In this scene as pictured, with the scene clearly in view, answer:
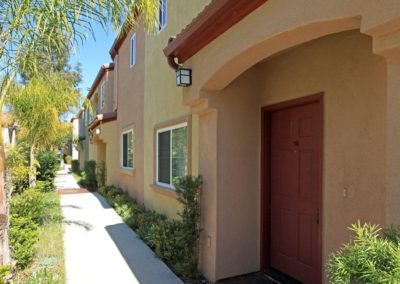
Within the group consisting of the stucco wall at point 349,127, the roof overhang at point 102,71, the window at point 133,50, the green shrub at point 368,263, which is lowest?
the green shrub at point 368,263

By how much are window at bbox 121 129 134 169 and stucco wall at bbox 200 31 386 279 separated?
7922mm

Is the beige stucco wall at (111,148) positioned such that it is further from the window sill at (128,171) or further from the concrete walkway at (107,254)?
the concrete walkway at (107,254)

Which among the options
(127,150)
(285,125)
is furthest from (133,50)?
(285,125)

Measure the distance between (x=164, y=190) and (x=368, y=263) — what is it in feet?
21.7

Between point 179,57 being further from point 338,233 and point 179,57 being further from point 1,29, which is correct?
point 338,233

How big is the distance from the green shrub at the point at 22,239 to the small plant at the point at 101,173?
12039mm

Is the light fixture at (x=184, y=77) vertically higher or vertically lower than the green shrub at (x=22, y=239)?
higher

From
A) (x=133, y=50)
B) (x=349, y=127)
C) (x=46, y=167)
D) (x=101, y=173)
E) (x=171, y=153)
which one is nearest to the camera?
(x=349, y=127)

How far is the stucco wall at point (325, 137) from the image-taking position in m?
3.74

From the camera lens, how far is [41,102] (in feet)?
25.3

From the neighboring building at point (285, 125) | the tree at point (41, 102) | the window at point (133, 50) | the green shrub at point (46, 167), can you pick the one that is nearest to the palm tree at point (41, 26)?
the tree at point (41, 102)

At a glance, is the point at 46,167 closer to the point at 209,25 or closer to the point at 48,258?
the point at 48,258

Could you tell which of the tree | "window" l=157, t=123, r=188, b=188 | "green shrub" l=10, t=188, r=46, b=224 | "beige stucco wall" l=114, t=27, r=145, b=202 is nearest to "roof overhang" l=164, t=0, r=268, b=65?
"window" l=157, t=123, r=188, b=188

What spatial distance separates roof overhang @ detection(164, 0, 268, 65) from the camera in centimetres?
399
